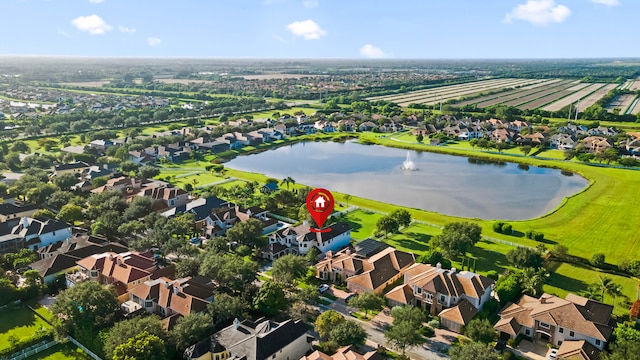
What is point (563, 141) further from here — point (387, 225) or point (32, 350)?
point (32, 350)

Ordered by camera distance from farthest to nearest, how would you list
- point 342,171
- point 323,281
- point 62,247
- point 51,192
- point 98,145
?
1. point 98,145
2. point 342,171
3. point 51,192
4. point 62,247
5. point 323,281

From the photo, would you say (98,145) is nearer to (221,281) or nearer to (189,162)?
(189,162)

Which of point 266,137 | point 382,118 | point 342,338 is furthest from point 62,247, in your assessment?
point 382,118

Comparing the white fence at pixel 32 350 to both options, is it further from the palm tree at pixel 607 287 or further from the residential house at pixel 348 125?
the residential house at pixel 348 125

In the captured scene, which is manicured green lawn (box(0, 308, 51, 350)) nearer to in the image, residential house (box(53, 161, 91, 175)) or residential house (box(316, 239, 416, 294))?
residential house (box(316, 239, 416, 294))

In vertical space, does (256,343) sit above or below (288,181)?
above

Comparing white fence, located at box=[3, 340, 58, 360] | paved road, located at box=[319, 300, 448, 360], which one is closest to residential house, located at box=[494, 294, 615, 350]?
paved road, located at box=[319, 300, 448, 360]

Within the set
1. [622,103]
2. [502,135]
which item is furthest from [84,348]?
[622,103]
